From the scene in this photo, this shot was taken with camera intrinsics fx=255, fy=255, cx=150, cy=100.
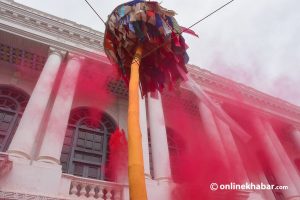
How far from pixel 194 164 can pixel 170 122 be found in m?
3.00

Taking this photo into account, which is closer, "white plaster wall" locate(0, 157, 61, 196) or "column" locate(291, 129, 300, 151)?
"white plaster wall" locate(0, 157, 61, 196)

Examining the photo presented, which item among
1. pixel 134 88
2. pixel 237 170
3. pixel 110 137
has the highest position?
pixel 110 137

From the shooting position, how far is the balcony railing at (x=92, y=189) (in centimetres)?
688

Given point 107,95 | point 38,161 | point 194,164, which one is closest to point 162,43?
point 38,161

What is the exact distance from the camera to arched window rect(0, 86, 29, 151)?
9148 mm

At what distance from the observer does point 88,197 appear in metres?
6.92

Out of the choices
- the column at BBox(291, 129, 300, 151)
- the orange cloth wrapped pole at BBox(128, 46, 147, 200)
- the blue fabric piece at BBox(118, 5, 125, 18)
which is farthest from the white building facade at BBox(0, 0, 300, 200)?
the blue fabric piece at BBox(118, 5, 125, 18)

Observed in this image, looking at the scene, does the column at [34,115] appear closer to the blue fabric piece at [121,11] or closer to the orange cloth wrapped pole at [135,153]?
the blue fabric piece at [121,11]

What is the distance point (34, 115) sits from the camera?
7.76m

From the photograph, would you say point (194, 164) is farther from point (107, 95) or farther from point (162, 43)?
point (162, 43)

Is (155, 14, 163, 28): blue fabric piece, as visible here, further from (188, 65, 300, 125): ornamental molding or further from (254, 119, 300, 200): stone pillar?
(254, 119, 300, 200): stone pillar

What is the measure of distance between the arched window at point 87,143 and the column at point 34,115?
1.99 meters

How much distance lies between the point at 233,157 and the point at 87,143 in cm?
589

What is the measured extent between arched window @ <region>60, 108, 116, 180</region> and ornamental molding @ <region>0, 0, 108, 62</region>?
2742 mm
